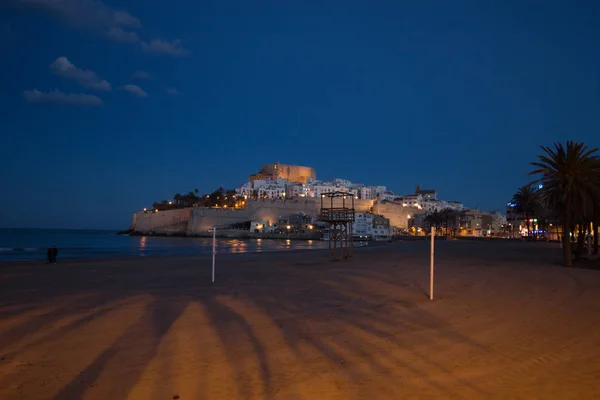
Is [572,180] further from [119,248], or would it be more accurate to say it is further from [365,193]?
[365,193]

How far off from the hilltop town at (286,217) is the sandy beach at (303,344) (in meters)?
84.4

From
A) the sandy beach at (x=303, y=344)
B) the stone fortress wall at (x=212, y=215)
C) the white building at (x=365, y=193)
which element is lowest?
the sandy beach at (x=303, y=344)

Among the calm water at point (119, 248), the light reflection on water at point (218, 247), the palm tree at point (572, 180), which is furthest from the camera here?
the light reflection on water at point (218, 247)

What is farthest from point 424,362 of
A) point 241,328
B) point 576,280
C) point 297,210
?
point 297,210

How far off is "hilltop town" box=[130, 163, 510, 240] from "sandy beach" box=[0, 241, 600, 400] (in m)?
84.4

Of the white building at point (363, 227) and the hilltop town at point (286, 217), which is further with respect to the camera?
the hilltop town at point (286, 217)

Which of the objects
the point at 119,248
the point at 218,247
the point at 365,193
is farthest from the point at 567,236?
the point at 365,193

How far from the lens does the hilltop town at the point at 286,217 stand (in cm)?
12106

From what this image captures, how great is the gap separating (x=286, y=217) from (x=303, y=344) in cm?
13547

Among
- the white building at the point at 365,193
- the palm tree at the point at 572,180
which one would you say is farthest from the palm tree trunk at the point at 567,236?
the white building at the point at 365,193

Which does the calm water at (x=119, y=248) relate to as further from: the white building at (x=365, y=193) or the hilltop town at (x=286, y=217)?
the white building at (x=365, y=193)

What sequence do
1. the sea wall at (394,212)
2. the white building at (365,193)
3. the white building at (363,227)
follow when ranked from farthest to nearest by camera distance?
the white building at (365,193) → the sea wall at (394,212) → the white building at (363,227)

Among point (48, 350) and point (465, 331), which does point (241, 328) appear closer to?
point (48, 350)

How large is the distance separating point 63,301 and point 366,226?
90567mm
